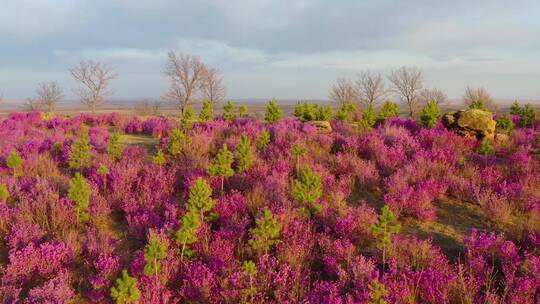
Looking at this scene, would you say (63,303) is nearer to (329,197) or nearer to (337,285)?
(337,285)

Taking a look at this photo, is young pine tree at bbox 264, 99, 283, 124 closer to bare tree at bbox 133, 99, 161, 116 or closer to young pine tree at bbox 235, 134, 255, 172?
young pine tree at bbox 235, 134, 255, 172

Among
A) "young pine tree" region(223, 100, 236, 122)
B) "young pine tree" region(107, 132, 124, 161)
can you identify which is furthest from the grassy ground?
"young pine tree" region(223, 100, 236, 122)

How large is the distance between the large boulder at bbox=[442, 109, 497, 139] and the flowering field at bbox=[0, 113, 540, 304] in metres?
2.29

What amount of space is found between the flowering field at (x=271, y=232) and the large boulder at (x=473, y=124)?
7.51 ft

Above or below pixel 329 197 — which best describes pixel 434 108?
above

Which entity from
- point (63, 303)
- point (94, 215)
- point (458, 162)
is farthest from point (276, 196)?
point (458, 162)

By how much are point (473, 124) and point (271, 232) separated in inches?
388

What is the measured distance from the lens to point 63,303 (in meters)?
4.00

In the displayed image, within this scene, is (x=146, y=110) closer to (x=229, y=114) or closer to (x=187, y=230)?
(x=229, y=114)

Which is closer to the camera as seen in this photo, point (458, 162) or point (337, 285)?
point (337, 285)

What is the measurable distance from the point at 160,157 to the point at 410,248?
17.8 feet

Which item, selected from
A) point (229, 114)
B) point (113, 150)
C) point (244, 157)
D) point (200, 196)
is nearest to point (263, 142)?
point (244, 157)

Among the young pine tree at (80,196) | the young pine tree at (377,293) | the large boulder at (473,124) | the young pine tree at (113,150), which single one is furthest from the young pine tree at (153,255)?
the large boulder at (473,124)

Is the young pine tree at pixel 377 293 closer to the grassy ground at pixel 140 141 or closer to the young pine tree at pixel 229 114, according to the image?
the grassy ground at pixel 140 141
